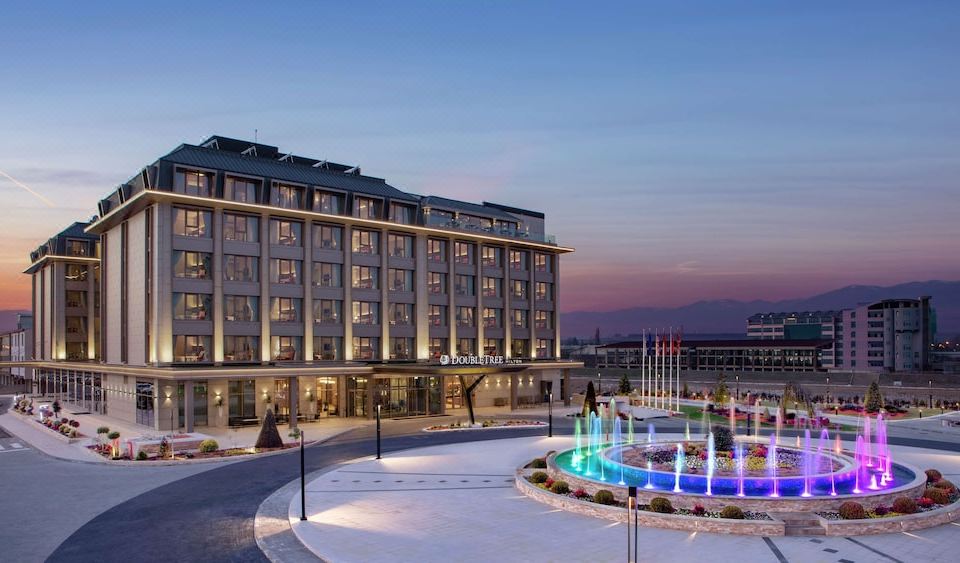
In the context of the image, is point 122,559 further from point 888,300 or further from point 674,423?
point 888,300

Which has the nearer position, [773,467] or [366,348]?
[773,467]

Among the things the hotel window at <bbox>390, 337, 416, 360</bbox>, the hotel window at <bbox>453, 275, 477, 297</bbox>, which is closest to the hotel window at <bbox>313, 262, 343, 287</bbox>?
the hotel window at <bbox>390, 337, 416, 360</bbox>

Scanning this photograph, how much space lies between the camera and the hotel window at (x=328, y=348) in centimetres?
6695

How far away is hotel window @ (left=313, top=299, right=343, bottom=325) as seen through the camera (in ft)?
220

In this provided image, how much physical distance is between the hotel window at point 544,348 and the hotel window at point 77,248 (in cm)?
6489

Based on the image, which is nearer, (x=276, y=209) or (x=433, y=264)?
(x=276, y=209)

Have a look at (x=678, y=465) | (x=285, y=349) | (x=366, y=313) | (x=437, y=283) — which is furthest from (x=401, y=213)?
(x=678, y=465)

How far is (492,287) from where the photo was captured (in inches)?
3263

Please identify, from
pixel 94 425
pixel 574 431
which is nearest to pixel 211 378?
pixel 94 425

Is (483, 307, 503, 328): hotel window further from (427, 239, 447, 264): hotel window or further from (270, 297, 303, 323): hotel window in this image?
(270, 297, 303, 323): hotel window

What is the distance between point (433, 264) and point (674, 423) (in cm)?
2985

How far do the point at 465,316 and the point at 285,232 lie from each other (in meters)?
23.5

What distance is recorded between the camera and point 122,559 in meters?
23.1

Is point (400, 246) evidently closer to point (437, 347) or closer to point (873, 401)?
point (437, 347)
